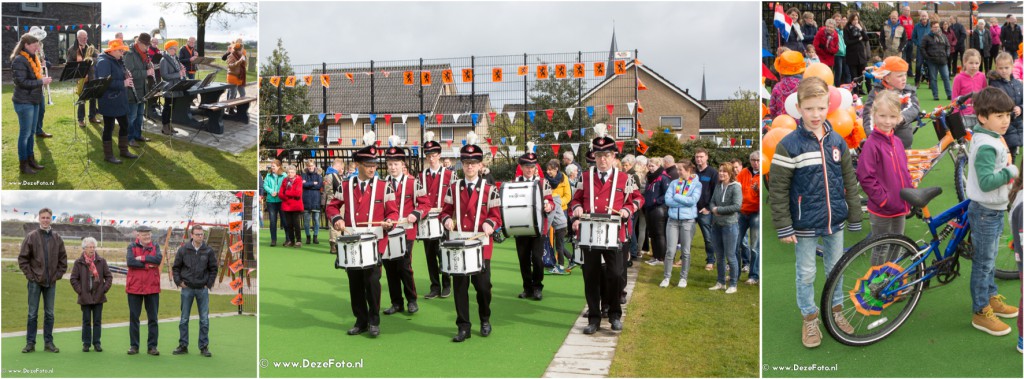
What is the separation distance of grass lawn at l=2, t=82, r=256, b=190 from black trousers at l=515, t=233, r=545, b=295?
2.77 meters

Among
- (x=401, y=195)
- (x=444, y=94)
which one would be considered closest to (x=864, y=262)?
(x=401, y=195)

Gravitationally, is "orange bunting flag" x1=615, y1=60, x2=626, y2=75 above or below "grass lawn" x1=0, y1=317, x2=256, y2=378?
above

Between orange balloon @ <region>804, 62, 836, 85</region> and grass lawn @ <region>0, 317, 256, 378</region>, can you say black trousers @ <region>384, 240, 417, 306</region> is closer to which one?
grass lawn @ <region>0, 317, 256, 378</region>

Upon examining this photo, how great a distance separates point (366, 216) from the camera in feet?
23.5

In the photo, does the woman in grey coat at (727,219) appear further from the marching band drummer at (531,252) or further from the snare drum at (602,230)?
the snare drum at (602,230)

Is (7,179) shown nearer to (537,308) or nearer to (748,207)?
(537,308)

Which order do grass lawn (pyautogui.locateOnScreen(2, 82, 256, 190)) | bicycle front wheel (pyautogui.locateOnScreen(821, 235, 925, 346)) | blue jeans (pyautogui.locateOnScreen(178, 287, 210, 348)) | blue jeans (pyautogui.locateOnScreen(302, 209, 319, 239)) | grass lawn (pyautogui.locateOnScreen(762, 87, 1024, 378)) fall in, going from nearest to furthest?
grass lawn (pyautogui.locateOnScreen(762, 87, 1024, 378)) → bicycle front wheel (pyautogui.locateOnScreen(821, 235, 925, 346)) → grass lawn (pyautogui.locateOnScreen(2, 82, 256, 190)) → blue jeans (pyautogui.locateOnScreen(178, 287, 210, 348)) → blue jeans (pyautogui.locateOnScreen(302, 209, 319, 239))

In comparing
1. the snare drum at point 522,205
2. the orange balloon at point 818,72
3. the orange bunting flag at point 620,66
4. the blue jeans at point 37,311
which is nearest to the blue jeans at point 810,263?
the snare drum at point 522,205

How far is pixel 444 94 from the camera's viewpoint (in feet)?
59.4

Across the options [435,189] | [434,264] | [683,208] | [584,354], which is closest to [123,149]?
[435,189]

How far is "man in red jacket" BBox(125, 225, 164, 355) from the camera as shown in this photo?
810 centimetres

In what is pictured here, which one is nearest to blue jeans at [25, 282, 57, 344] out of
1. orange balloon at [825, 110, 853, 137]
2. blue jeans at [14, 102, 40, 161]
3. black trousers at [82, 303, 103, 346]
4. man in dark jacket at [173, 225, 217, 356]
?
black trousers at [82, 303, 103, 346]

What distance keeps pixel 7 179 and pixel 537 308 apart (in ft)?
15.8

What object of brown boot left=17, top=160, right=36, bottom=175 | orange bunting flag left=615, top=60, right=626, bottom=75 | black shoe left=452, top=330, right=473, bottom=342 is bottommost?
black shoe left=452, top=330, right=473, bottom=342
